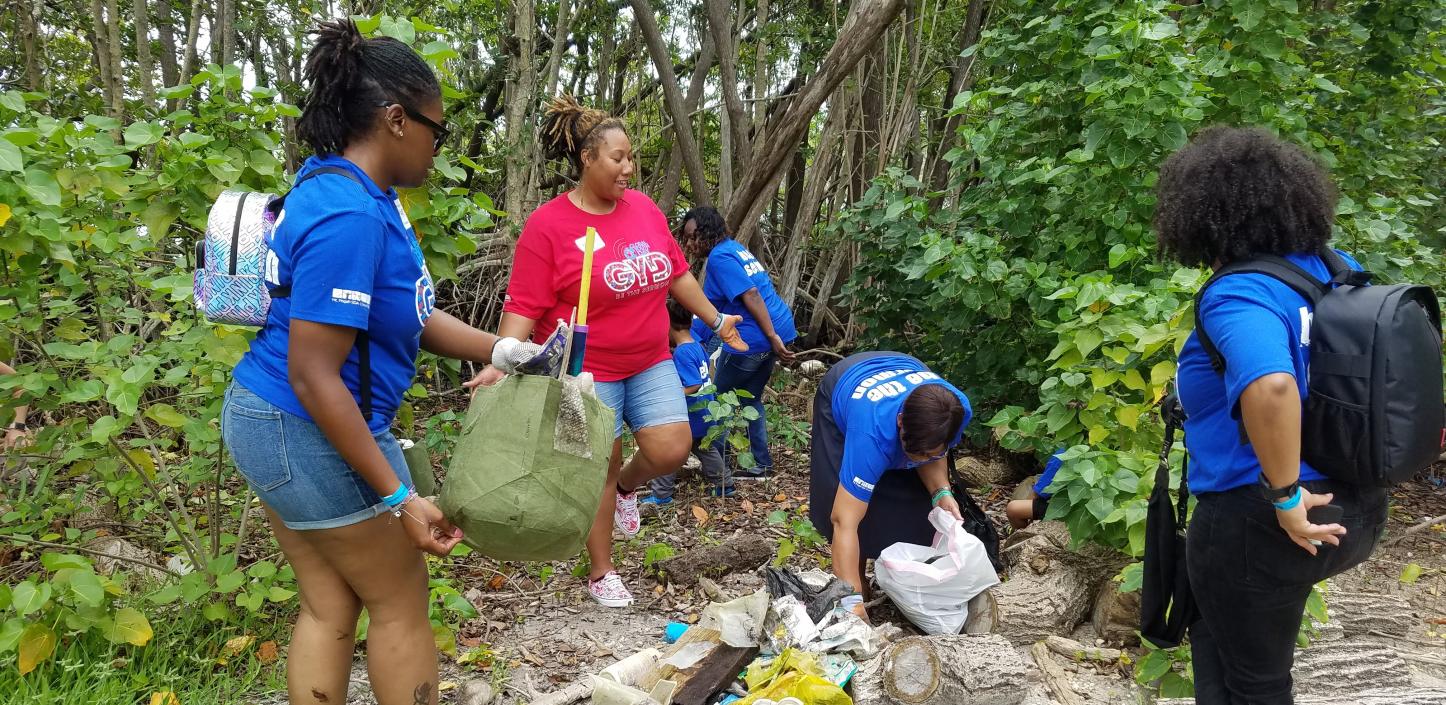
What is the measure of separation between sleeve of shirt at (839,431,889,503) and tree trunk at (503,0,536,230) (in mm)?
4161

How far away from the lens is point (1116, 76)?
3768 mm

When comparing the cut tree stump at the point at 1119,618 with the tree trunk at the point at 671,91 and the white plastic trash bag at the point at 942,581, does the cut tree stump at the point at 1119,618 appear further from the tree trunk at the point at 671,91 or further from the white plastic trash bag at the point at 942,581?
the tree trunk at the point at 671,91

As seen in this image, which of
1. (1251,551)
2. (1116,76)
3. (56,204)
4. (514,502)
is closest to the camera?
(514,502)

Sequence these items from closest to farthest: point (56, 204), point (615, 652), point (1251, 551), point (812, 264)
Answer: point (1251, 551) → point (56, 204) → point (615, 652) → point (812, 264)

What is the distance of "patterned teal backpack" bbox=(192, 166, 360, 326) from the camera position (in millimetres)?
1722

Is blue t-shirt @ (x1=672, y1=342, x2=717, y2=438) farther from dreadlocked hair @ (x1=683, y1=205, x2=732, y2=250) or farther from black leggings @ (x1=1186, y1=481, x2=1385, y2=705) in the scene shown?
black leggings @ (x1=1186, y1=481, x2=1385, y2=705)

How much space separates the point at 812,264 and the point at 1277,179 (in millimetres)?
7003

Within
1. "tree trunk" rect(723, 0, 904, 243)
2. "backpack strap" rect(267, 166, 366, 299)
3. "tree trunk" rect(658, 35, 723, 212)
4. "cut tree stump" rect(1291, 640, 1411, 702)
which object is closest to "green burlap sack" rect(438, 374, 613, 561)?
"backpack strap" rect(267, 166, 366, 299)

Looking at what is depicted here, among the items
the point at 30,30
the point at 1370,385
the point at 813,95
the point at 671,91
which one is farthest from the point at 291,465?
the point at 30,30

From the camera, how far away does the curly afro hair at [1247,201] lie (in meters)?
1.93

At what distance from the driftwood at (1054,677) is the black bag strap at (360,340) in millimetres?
2248

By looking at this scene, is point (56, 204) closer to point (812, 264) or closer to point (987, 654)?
point (987, 654)

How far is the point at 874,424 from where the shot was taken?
3.08m

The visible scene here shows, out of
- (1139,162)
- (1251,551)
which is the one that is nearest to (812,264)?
(1139,162)
